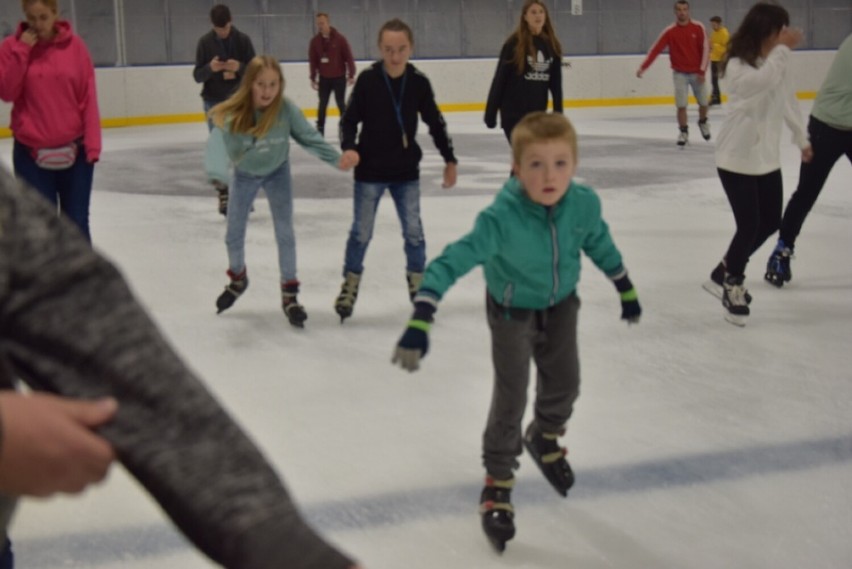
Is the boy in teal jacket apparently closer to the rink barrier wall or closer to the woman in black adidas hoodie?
the woman in black adidas hoodie

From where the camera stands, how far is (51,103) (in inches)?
190

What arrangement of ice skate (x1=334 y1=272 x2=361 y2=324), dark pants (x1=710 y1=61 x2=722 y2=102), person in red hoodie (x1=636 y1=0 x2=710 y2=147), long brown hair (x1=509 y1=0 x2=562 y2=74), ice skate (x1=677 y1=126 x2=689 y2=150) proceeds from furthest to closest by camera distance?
dark pants (x1=710 y1=61 x2=722 y2=102)
person in red hoodie (x1=636 y1=0 x2=710 y2=147)
ice skate (x1=677 y1=126 x2=689 y2=150)
long brown hair (x1=509 y1=0 x2=562 y2=74)
ice skate (x1=334 y1=272 x2=361 y2=324)

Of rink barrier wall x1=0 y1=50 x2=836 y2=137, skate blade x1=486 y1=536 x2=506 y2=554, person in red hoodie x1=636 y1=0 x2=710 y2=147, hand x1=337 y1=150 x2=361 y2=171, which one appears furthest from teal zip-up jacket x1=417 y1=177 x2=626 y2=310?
rink barrier wall x1=0 y1=50 x2=836 y2=137

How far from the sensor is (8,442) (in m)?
0.54

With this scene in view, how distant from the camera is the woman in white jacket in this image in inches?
175

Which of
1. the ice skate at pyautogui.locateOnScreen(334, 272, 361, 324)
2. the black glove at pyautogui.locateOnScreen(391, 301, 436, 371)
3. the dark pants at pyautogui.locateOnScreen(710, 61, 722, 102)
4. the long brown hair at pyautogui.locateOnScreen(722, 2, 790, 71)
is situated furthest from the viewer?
the dark pants at pyautogui.locateOnScreen(710, 61, 722, 102)

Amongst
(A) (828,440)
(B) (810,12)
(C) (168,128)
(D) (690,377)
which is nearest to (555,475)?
(A) (828,440)

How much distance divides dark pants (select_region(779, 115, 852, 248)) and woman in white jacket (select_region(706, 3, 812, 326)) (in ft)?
1.73

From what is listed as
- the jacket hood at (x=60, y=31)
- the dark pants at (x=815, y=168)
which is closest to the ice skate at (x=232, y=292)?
the jacket hood at (x=60, y=31)

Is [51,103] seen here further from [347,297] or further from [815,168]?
[815,168]

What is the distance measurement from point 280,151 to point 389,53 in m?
0.60

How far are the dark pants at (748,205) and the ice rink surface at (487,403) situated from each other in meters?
0.26

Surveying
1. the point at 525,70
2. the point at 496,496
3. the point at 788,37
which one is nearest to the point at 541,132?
the point at 496,496

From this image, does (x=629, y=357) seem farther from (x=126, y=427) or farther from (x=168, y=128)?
(x=168, y=128)
